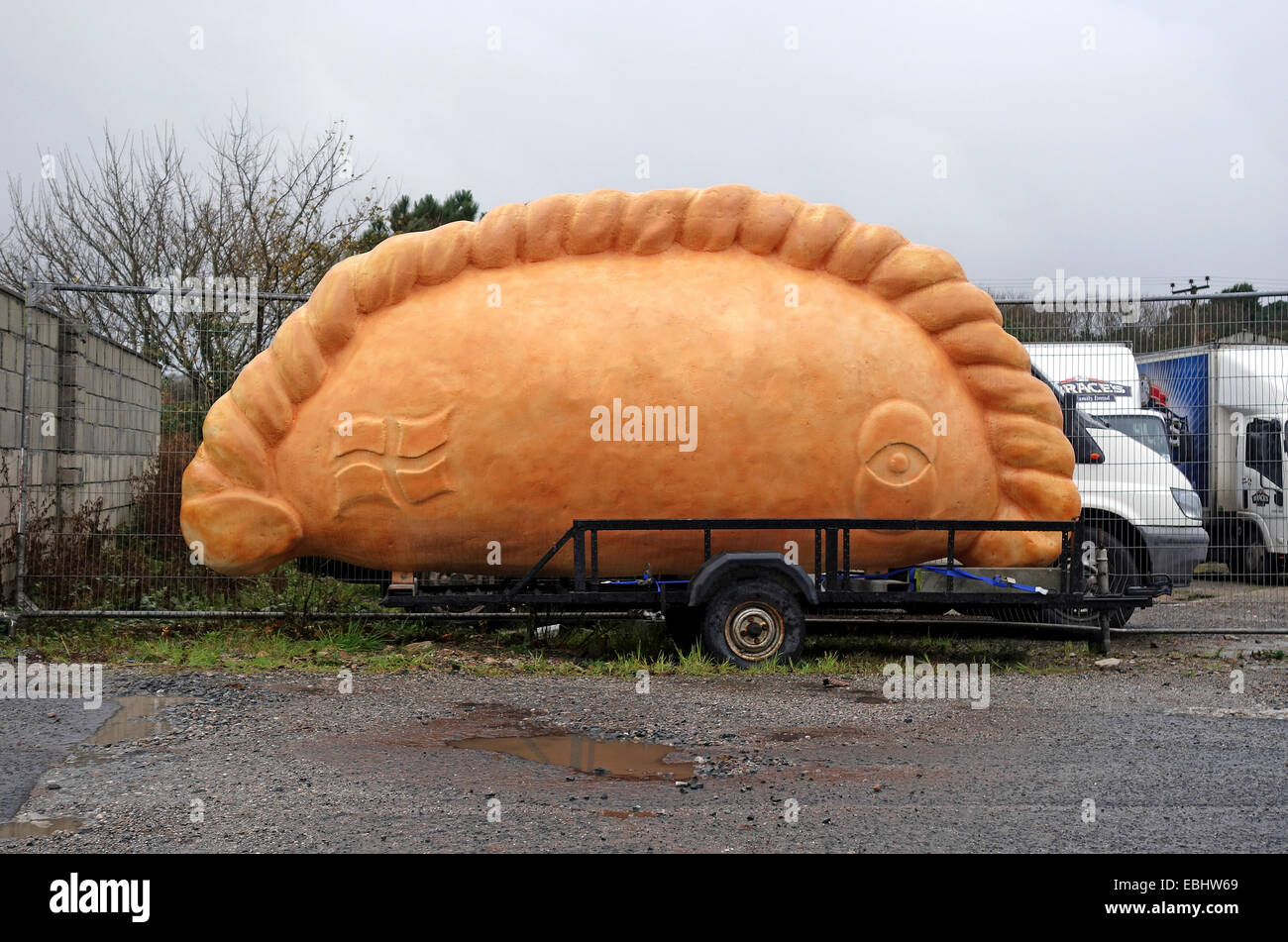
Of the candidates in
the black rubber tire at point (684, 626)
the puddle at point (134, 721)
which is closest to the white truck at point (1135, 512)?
the black rubber tire at point (684, 626)

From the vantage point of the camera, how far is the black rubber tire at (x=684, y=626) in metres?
7.09

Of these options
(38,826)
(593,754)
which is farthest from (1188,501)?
(38,826)

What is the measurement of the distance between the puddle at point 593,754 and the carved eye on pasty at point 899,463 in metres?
2.68

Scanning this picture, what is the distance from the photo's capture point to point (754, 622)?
6.71 meters

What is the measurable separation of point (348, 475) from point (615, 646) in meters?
2.06

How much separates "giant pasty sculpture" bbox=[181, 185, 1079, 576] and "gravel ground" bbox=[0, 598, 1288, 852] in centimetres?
98

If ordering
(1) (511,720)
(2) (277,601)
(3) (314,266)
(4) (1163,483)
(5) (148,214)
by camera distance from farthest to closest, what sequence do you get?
(5) (148,214)
(3) (314,266)
(4) (1163,483)
(2) (277,601)
(1) (511,720)

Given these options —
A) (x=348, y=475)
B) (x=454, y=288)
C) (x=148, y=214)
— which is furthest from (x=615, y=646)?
(x=148, y=214)

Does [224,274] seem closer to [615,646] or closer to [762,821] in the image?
[615,646]

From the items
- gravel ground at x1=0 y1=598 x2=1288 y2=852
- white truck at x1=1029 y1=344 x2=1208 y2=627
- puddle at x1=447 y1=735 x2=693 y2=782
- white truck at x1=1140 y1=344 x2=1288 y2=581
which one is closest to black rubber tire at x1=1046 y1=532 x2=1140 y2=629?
white truck at x1=1029 y1=344 x2=1208 y2=627

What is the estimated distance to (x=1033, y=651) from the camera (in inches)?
320

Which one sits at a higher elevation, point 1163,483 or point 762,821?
point 1163,483

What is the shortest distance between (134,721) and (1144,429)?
27.3 ft

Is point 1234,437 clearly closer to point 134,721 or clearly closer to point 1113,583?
point 1113,583
